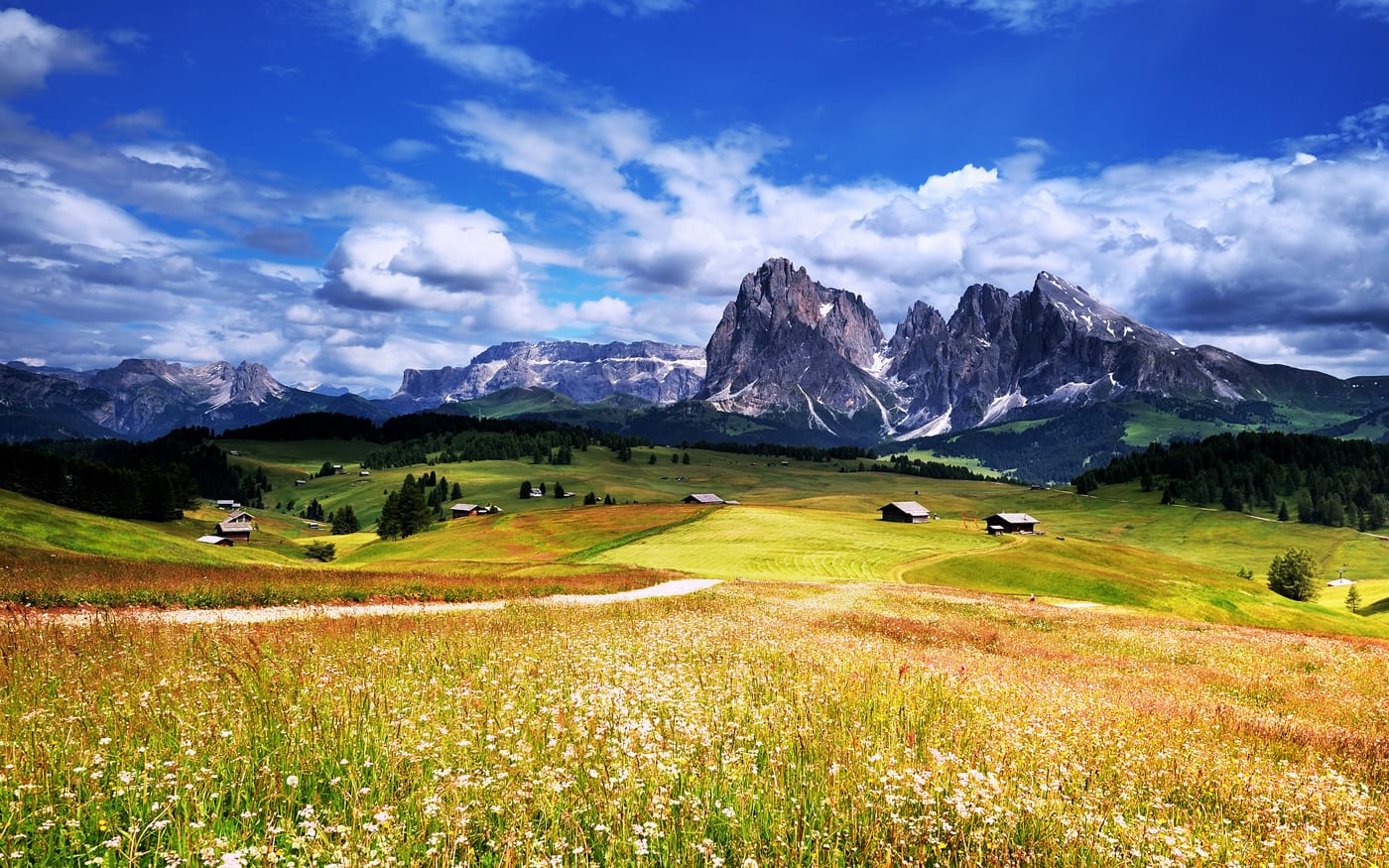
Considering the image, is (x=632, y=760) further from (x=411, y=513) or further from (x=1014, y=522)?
(x=1014, y=522)

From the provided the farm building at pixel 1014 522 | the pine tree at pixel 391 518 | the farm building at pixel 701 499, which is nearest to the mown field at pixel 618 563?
the pine tree at pixel 391 518

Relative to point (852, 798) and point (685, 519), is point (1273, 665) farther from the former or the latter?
point (685, 519)

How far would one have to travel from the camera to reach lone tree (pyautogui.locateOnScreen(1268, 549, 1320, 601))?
10419cm

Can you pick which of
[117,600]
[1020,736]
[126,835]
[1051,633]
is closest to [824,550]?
[1051,633]

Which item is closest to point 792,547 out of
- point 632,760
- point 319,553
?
point 632,760

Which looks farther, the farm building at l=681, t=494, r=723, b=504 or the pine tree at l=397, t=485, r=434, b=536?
the farm building at l=681, t=494, r=723, b=504

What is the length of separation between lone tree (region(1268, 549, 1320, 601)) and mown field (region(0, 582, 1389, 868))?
117 metres

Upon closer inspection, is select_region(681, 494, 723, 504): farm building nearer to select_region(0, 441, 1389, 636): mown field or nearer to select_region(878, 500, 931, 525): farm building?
select_region(878, 500, 931, 525): farm building

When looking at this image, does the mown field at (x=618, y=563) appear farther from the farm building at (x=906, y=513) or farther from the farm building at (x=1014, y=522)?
the farm building at (x=1014, y=522)

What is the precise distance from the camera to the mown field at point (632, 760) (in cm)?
582

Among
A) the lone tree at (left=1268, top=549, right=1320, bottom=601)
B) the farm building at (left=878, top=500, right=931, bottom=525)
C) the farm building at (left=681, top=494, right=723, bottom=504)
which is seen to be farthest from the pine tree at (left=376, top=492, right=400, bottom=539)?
the lone tree at (left=1268, top=549, right=1320, bottom=601)

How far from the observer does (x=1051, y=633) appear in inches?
1204

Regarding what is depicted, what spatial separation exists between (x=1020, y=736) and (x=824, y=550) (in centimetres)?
8422

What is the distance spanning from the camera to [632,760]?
7.18 metres
